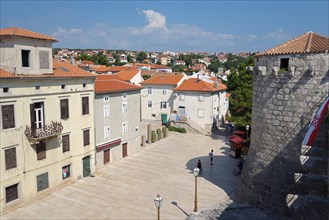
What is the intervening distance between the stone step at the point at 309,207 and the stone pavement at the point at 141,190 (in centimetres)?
747

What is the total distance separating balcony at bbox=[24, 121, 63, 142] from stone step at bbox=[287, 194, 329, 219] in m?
15.0

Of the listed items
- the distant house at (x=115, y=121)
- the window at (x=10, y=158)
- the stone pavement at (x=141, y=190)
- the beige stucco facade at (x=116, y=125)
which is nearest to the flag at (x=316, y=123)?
the stone pavement at (x=141, y=190)

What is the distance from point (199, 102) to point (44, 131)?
25.9 meters

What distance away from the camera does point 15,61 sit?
1859 centimetres

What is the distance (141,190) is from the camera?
22.0 meters

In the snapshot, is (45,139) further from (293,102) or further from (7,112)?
(293,102)

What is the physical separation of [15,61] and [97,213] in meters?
10.5

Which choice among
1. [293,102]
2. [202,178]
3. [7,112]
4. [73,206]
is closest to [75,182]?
[73,206]

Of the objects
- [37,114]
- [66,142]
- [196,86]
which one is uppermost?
[196,86]

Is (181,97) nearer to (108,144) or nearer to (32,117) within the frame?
(108,144)

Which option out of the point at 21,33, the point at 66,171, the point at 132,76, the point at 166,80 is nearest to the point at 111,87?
the point at 66,171

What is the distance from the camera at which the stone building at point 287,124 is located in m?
14.0

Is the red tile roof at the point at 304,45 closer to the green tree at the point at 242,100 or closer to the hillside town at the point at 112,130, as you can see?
the hillside town at the point at 112,130

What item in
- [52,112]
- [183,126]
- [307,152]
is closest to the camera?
[307,152]
